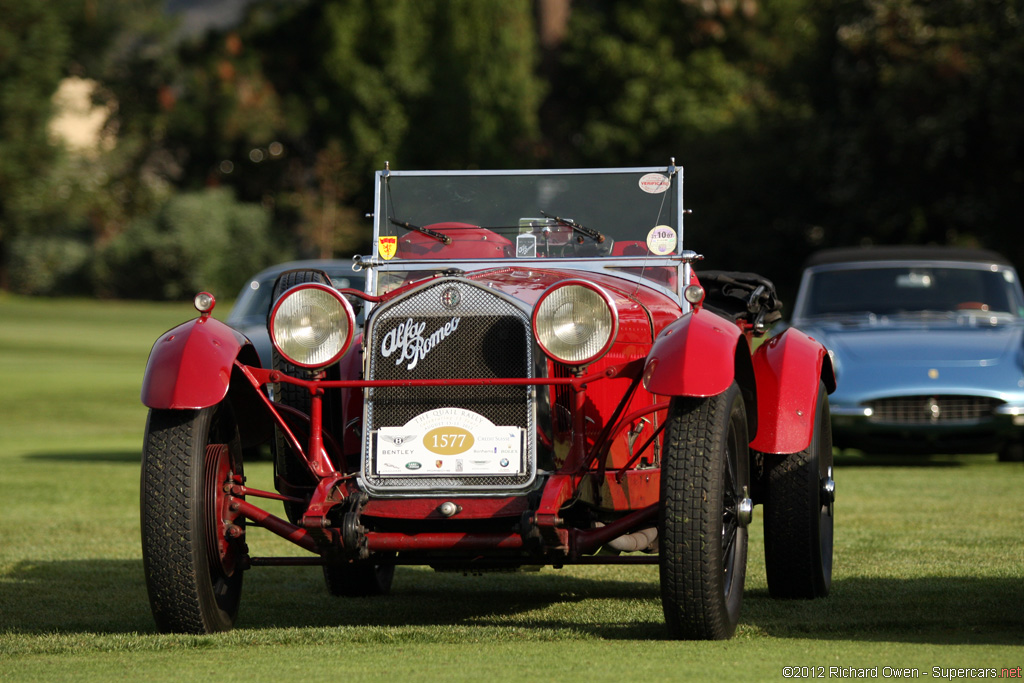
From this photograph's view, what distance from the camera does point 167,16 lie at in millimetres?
66750

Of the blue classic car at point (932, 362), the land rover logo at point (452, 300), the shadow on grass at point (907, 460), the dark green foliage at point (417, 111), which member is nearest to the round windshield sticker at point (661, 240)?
the land rover logo at point (452, 300)

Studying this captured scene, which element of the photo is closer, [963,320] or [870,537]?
[870,537]

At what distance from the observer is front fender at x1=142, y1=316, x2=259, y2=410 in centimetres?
491

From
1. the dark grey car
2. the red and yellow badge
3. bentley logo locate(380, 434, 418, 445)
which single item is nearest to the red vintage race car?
bentley logo locate(380, 434, 418, 445)

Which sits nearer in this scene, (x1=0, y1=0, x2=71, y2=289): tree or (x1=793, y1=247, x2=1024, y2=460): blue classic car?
(x1=793, y1=247, x2=1024, y2=460): blue classic car

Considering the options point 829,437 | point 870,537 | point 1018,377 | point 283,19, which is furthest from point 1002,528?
point 283,19

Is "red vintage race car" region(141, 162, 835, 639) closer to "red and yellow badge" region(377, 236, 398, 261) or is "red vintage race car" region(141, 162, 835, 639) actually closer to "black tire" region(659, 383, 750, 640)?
"black tire" region(659, 383, 750, 640)

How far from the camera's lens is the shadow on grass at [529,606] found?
499 cm

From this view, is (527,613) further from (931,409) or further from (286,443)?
(931,409)

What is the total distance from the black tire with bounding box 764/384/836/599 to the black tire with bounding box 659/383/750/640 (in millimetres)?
999

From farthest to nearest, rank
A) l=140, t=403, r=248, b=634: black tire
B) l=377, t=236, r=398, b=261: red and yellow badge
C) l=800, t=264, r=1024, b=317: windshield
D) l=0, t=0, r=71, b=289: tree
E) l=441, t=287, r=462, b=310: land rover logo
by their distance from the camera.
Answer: l=0, t=0, r=71, b=289: tree, l=800, t=264, r=1024, b=317: windshield, l=377, t=236, r=398, b=261: red and yellow badge, l=441, t=287, r=462, b=310: land rover logo, l=140, t=403, r=248, b=634: black tire

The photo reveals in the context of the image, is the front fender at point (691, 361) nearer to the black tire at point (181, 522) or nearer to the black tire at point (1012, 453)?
the black tire at point (181, 522)

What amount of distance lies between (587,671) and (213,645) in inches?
55.8

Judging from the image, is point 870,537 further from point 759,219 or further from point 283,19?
point 283,19
